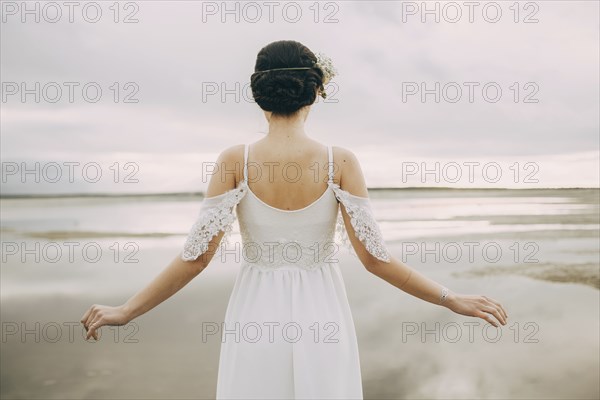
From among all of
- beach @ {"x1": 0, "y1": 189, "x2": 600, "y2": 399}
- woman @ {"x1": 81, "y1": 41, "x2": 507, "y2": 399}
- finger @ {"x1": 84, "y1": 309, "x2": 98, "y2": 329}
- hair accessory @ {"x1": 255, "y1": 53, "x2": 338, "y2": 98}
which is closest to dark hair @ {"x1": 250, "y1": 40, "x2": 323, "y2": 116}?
woman @ {"x1": 81, "y1": 41, "x2": 507, "y2": 399}

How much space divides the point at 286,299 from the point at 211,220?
0.47 meters

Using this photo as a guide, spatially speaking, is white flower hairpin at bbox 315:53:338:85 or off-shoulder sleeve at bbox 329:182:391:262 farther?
white flower hairpin at bbox 315:53:338:85

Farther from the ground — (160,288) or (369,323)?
(160,288)

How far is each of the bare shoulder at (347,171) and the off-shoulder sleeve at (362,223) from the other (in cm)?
3

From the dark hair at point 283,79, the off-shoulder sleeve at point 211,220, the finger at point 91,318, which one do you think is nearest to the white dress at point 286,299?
the off-shoulder sleeve at point 211,220

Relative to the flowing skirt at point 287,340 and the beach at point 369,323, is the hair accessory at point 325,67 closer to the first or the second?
the flowing skirt at point 287,340

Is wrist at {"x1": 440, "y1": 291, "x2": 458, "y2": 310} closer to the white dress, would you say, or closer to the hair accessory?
the white dress

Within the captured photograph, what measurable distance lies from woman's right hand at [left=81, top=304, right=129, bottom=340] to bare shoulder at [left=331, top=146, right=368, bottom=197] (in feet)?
3.60

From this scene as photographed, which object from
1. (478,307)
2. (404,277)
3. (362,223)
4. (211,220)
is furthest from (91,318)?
(478,307)

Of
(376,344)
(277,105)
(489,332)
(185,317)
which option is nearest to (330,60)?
(277,105)

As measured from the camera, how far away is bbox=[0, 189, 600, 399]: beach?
512 cm

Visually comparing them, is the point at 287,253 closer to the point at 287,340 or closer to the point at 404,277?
the point at 287,340

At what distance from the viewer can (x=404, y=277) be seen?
8.61ft

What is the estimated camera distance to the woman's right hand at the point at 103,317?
2.59m
